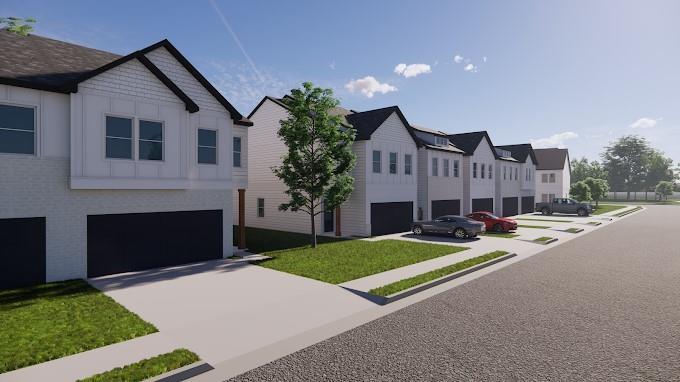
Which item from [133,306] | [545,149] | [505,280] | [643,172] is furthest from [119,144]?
[643,172]

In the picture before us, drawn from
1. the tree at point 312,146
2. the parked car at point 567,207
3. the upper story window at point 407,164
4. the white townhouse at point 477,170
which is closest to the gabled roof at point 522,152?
the parked car at point 567,207

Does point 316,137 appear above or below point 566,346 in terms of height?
above

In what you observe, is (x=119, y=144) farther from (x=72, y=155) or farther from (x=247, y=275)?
(x=247, y=275)

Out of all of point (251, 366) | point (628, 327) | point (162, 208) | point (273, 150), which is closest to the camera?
point (251, 366)

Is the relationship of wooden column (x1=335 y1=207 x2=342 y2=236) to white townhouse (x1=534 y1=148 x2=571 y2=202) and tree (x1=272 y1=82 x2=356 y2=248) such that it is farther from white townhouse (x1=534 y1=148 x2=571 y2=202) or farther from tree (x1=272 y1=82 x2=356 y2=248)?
white townhouse (x1=534 y1=148 x2=571 y2=202)

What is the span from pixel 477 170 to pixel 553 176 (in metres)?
29.4

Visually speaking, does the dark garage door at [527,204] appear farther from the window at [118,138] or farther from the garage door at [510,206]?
the window at [118,138]

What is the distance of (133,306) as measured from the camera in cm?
908

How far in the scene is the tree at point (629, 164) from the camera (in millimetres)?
105625

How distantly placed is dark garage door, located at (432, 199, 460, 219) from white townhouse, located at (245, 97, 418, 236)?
3.74 metres

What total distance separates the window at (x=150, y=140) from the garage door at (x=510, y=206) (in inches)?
1415

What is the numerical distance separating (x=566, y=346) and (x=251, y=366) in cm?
583

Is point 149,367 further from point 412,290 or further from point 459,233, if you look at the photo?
point 459,233

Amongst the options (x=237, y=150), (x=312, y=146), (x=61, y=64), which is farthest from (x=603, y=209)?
(x=61, y=64)
